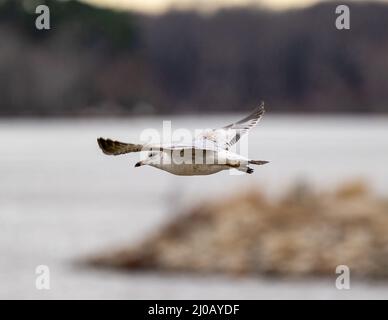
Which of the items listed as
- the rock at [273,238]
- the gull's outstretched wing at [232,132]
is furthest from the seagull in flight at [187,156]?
the rock at [273,238]

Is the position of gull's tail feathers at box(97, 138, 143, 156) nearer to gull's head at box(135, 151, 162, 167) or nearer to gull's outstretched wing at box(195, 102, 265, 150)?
gull's head at box(135, 151, 162, 167)

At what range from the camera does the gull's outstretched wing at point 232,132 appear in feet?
21.8

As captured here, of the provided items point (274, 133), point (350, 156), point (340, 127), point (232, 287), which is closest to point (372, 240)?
point (232, 287)

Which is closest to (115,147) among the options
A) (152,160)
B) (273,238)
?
(152,160)

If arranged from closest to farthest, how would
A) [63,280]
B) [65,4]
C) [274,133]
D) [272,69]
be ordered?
[63,280], [272,69], [65,4], [274,133]

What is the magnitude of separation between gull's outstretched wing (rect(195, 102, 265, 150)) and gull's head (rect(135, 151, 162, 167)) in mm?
309

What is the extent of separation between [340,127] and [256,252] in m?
68.0

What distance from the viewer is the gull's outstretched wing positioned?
6648mm

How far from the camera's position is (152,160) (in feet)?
20.5

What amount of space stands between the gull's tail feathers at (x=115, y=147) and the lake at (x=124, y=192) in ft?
1.47

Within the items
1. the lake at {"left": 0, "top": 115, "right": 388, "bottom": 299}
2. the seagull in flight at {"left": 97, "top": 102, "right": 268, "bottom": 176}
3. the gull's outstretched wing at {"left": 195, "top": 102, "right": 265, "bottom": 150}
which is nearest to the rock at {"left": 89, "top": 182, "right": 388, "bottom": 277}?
the lake at {"left": 0, "top": 115, "right": 388, "bottom": 299}

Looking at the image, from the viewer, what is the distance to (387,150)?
7850 centimetres

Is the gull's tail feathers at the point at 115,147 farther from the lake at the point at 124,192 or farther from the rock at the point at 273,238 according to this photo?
the rock at the point at 273,238

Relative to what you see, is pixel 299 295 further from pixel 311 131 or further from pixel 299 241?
pixel 311 131
